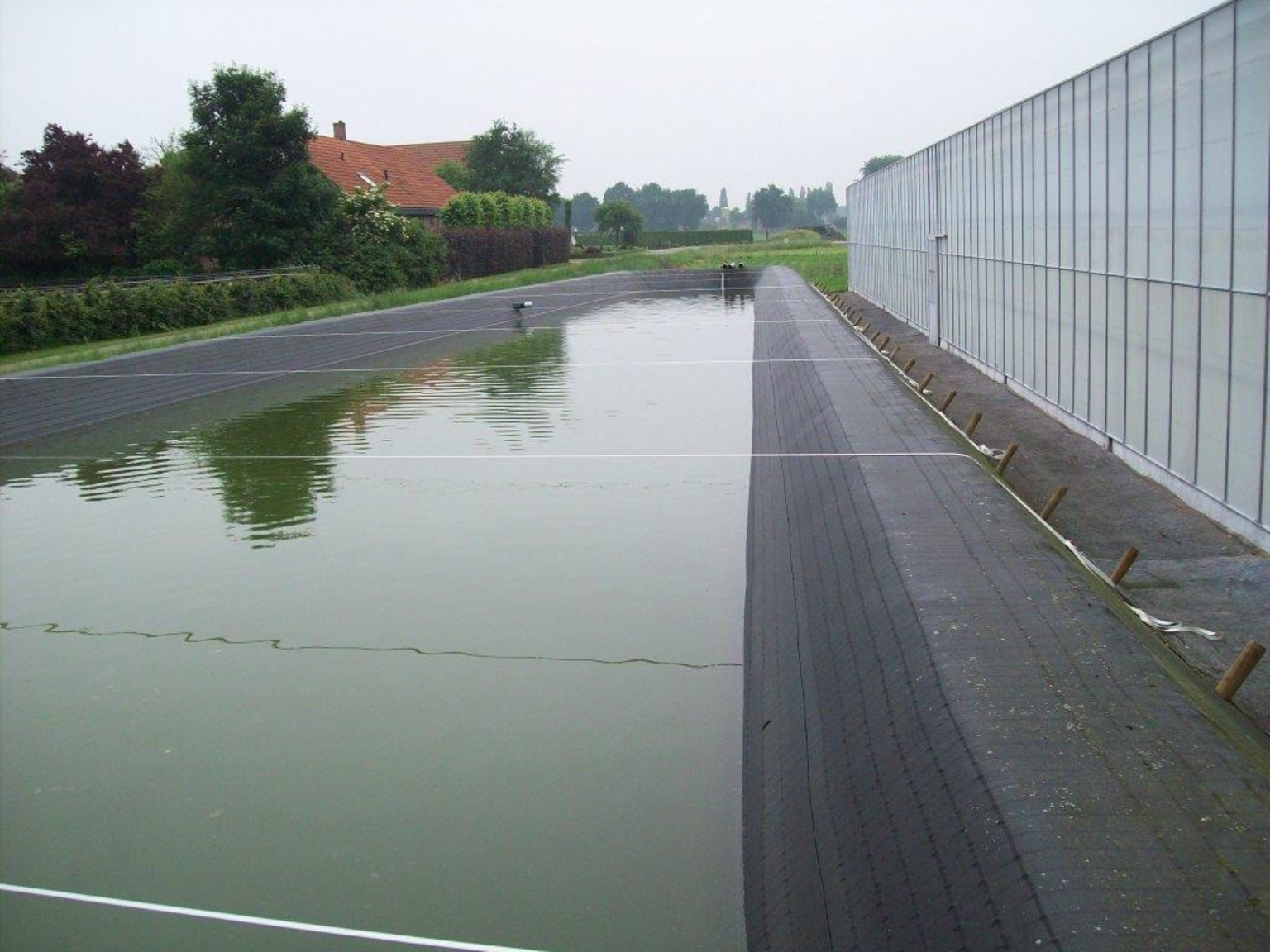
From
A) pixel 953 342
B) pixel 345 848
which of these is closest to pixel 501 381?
pixel 953 342

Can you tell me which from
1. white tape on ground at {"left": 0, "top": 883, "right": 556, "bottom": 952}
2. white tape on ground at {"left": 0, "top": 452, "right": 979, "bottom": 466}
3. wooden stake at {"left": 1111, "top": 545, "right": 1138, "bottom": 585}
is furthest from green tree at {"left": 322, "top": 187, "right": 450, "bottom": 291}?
white tape on ground at {"left": 0, "top": 883, "right": 556, "bottom": 952}

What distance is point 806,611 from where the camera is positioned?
275 inches

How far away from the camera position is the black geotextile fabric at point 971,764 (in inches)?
131

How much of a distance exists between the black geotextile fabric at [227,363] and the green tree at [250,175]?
7.87 m

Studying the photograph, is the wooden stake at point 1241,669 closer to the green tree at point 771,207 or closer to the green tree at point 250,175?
the green tree at point 250,175

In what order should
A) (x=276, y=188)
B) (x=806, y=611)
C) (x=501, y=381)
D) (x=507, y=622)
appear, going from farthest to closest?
(x=276, y=188)
(x=501, y=381)
(x=507, y=622)
(x=806, y=611)

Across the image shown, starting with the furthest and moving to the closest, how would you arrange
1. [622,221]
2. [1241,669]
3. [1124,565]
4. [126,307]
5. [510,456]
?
1. [622,221]
2. [126,307]
3. [510,456]
4. [1124,565]
5. [1241,669]

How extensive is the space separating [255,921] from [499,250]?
51922mm

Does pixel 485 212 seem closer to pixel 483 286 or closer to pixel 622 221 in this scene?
pixel 483 286

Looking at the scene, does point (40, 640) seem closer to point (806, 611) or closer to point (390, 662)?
point (390, 662)

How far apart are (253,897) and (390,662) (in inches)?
98.2

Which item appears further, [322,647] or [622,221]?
[622,221]

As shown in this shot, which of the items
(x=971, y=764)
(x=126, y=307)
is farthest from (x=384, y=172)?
(x=971, y=764)

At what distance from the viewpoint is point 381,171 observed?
205ft
